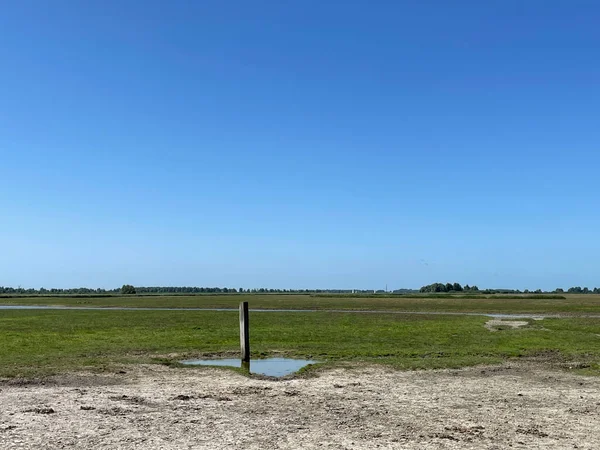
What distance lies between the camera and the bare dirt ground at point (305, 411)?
30.9 ft

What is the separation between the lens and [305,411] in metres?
11.7

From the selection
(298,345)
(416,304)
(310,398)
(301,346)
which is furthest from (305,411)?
(416,304)

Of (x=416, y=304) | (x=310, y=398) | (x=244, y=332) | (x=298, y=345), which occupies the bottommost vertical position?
(x=416, y=304)

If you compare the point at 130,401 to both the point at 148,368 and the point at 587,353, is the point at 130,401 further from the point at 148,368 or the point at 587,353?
the point at 587,353

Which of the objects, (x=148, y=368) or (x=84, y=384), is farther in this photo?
(x=148, y=368)

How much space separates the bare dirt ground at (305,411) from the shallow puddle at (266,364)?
1.44m

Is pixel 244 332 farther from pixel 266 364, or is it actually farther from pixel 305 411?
pixel 305 411

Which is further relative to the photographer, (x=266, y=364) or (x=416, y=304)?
(x=416, y=304)

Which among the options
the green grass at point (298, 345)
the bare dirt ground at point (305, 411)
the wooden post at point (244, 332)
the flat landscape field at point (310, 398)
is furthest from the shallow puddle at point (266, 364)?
the bare dirt ground at point (305, 411)

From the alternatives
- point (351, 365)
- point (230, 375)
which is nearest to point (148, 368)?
point (230, 375)

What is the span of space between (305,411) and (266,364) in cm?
795

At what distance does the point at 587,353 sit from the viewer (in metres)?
21.7

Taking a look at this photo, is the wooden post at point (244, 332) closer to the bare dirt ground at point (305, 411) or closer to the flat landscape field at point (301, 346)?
the flat landscape field at point (301, 346)

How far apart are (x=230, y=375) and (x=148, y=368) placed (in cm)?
329
